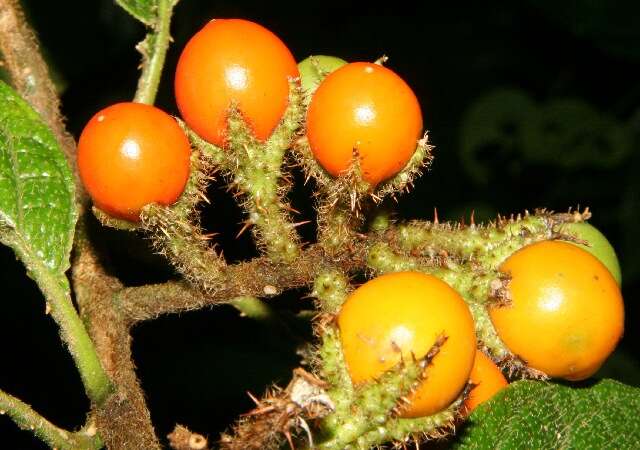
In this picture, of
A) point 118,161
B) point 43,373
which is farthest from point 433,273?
point 43,373

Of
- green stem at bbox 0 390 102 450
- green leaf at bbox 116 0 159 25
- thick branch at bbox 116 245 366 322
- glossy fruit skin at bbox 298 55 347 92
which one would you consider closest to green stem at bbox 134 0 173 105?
green leaf at bbox 116 0 159 25

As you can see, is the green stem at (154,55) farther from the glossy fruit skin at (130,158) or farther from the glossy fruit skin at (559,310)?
the glossy fruit skin at (559,310)

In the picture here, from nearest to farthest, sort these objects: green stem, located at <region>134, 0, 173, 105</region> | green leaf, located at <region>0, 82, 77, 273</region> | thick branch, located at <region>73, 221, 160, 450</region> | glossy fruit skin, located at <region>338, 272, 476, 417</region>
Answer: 1. glossy fruit skin, located at <region>338, 272, 476, 417</region>
2. thick branch, located at <region>73, 221, 160, 450</region>
3. green leaf, located at <region>0, 82, 77, 273</region>
4. green stem, located at <region>134, 0, 173, 105</region>

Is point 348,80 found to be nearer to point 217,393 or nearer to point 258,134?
point 258,134

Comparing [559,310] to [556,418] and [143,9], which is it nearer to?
[556,418]

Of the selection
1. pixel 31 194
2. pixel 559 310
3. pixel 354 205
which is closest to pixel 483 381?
pixel 559 310

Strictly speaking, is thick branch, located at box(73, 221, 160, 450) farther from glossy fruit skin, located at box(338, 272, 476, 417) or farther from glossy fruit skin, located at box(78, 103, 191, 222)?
glossy fruit skin, located at box(338, 272, 476, 417)

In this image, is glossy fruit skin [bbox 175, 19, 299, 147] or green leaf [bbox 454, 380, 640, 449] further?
green leaf [bbox 454, 380, 640, 449]

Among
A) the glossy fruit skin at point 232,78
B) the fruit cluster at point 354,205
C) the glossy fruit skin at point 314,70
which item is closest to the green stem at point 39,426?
the fruit cluster at point 354,205
